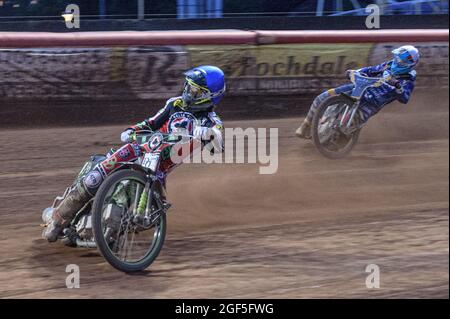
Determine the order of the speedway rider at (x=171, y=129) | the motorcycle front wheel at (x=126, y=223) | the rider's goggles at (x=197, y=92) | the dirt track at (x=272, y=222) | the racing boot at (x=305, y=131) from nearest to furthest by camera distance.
A: the motorcycle front wheel at (x=126, y=223) < the dirt track at (x=272, y=222) < the speedway rider at (x=171, y=129) < the rider's goggles at (x=197, y=92) < the racing boot at (x=305, y=131)

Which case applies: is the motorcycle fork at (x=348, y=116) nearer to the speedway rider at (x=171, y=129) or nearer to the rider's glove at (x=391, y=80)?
the rider's glove at (x=391, y=80)

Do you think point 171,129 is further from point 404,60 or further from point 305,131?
point 404,60

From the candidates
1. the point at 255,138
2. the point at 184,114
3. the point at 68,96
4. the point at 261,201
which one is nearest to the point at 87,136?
the point at 68,96

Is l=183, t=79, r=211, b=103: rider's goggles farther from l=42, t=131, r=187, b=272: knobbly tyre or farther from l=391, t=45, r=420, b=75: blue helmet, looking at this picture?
l=391, t=45, r=420, b=75: blue helmet

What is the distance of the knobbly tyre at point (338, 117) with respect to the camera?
352 inches

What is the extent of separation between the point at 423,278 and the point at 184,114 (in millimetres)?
2039

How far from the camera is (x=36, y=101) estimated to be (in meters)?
10.1

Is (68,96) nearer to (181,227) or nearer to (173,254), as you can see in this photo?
(181,227)

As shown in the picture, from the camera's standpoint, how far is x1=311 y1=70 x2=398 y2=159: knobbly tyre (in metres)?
8.95

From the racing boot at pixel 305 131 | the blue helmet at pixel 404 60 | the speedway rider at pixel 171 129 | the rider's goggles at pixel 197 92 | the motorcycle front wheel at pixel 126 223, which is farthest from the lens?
the racing boot at pixel 305 131

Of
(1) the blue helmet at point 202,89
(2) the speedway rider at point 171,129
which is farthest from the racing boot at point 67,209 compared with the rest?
(1) the blue helmet at point 202,89

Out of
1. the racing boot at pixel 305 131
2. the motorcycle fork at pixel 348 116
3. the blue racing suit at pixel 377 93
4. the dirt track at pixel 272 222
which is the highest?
the blue racing suit at pixel 377 93

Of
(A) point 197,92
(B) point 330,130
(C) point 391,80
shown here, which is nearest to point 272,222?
(A) point 197,92

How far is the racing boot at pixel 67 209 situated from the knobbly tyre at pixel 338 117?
3983 millimetres
